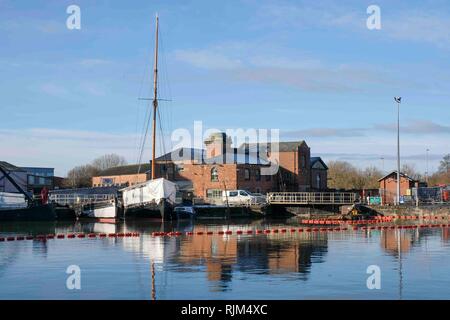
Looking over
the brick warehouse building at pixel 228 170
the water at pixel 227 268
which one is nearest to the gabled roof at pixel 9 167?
the brick warehouse building at pixel 228 170

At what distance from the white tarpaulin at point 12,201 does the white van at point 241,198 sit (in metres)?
23.8

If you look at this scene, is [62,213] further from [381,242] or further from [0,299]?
[0,299]

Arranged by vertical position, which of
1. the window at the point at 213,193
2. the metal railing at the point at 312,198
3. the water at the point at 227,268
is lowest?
the water at the point at 227,268

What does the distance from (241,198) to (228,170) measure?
7.56 m

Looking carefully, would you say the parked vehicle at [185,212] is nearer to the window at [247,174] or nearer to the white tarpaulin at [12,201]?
the white tarpaulin at [12,201]

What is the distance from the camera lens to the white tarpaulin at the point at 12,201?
64562 mm

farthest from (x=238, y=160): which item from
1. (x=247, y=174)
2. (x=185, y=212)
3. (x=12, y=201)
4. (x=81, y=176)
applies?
(x=81, y=176)

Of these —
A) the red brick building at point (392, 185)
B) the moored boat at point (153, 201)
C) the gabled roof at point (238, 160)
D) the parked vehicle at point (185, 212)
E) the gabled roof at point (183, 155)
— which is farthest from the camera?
the gabled roof at point (183, 155)

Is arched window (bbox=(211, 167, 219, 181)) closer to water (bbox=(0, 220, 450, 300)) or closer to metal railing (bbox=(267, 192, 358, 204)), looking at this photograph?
metal railing (bbox=(267, 192, 358, 204))

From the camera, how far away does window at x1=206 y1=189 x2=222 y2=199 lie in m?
84.1

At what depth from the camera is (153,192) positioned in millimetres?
63719

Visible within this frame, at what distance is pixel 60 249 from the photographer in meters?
29.8
